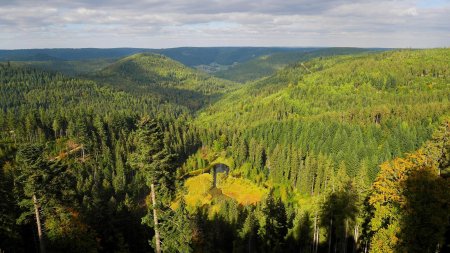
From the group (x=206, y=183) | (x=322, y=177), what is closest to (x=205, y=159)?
(x=206, y=183)

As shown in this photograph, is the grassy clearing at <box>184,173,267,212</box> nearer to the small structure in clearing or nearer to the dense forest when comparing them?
the dense forest

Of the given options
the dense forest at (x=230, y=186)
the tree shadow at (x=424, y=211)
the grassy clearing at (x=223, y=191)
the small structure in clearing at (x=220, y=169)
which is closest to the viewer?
the dense forest at (x=230, y=186)

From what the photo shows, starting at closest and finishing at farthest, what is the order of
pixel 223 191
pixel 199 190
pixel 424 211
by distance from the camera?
pixel 424 211 → pixel 199 190 → pixel 223 191

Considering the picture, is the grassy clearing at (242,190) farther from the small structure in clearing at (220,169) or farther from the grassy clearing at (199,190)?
the small structure in clearing at (220,169)

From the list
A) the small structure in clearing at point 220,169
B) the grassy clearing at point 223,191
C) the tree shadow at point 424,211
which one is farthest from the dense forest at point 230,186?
the small structure in clearing at point 220,169

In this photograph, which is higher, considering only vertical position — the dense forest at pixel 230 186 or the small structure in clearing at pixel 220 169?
the dense forest at pixel 230 186

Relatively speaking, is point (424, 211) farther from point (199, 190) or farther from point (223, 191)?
point (199, 190)

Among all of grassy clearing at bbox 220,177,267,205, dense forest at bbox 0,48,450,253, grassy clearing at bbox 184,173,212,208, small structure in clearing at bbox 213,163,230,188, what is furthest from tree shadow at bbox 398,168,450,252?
small structure in clearing at bbox 213,163,230,188

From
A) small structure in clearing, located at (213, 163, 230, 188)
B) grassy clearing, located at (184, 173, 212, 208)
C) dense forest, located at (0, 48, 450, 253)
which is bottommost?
small structure in clearing, located at (213, 163, 230, 188)

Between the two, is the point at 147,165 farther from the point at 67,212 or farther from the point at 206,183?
the point at 206,183

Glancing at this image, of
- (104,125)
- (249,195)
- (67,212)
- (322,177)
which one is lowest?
(249,195)

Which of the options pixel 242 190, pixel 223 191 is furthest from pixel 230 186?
pixel 242 190
